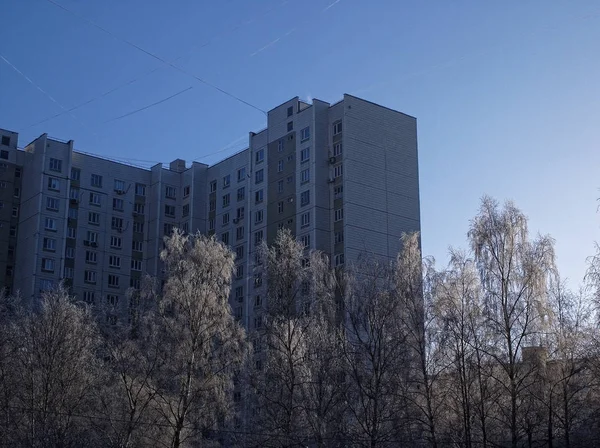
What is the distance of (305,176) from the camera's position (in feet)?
300

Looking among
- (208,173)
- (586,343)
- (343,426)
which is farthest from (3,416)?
(208,173)

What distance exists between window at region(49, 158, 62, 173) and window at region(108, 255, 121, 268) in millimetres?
12661

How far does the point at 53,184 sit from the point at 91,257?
10109 mm

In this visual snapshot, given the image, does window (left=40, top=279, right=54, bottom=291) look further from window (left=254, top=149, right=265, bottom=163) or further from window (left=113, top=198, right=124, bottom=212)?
window (left=254, top=149, right=265, bottom=163)

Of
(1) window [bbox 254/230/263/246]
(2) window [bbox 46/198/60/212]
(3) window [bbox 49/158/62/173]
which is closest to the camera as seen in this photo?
(1) window [bbox 254/230/263/246]

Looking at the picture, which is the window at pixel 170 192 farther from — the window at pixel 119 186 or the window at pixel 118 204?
the window at pixel 118 204

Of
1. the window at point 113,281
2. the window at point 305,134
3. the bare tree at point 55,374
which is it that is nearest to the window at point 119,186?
the window at point 113,281

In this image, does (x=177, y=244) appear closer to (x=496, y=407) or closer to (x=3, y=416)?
(x=3, y=416)

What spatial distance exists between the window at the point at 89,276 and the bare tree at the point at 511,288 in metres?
59.1

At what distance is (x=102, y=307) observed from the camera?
226 feet

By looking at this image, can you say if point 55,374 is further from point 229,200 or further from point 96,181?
point 96,181

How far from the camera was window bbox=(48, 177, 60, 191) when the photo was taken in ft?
331

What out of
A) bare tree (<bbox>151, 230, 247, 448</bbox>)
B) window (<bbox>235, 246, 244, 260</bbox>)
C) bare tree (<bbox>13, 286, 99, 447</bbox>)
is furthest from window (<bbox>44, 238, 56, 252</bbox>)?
bare tree (<bbox>151, 230, 247, 448</bbox>)

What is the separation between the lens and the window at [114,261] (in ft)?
347
